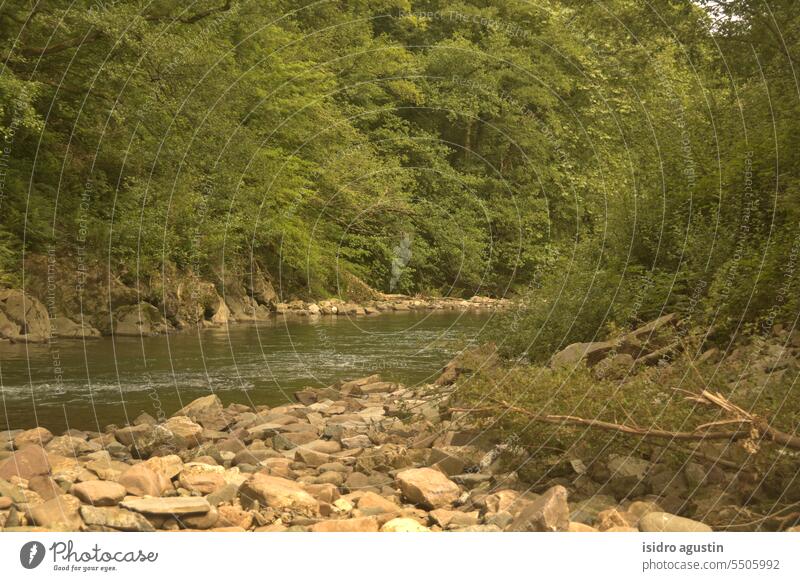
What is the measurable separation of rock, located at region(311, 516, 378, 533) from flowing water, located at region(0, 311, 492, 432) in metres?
7.05

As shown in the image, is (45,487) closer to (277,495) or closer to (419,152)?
(277,495)

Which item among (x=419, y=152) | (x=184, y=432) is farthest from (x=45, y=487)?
(x=419, y=152)

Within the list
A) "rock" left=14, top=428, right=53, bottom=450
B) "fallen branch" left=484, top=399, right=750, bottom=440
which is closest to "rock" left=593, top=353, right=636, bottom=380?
"fallen branch" left=484, top=399, right=750, bottom=440

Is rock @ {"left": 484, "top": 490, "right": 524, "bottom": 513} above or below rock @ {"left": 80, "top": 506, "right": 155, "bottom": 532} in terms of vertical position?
above

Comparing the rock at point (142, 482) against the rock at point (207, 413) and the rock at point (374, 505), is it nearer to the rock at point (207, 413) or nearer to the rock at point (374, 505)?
the rock at point (374, 505)

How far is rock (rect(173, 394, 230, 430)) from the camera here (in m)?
12.9

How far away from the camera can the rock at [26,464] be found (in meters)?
8.79

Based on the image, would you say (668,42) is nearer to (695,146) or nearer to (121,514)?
(695,146)

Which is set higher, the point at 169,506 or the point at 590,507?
the point at 590,507

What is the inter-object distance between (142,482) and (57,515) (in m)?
1.25

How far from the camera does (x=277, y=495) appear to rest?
7.91 meters

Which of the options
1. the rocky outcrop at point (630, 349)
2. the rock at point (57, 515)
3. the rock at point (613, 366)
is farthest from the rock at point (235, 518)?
the rocky outcrop at point (630, 349)

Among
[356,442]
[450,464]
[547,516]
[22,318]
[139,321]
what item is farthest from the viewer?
[139,321]

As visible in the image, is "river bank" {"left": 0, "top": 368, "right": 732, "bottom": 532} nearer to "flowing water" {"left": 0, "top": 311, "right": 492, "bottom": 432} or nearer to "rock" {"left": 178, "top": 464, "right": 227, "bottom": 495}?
"rock" {"left": 178, "top": 464, "right": 227, "bottom": 495}
